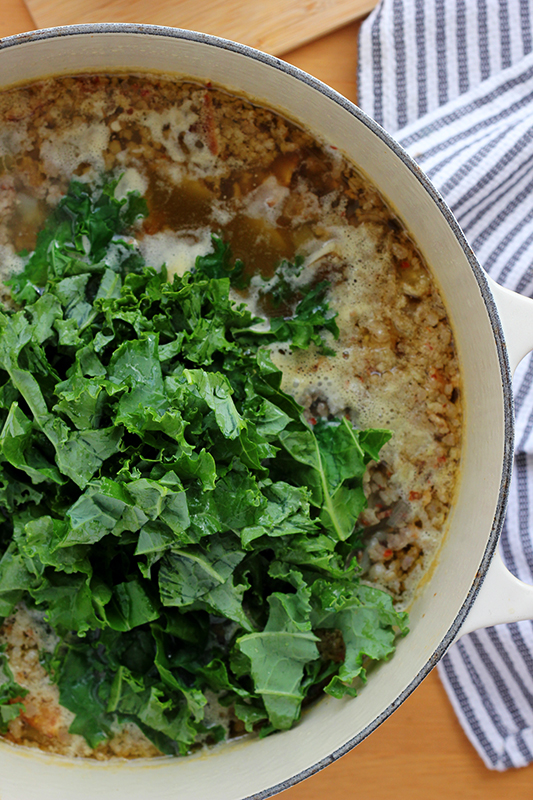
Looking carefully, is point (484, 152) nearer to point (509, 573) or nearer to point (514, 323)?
point (514, 323)

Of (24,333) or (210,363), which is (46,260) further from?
(210,363)

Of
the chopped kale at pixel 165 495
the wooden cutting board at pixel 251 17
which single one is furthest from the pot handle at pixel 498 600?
the wooden cutting board at pixel 251 17

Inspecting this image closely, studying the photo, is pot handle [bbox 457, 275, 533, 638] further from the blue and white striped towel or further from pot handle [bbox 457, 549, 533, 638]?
the blue and white striped towel

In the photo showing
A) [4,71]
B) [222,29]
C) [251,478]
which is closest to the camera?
[251,478]

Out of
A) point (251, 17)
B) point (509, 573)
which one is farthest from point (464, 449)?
point (251, 17)

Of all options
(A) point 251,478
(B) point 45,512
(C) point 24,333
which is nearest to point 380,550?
(A) point 251,478

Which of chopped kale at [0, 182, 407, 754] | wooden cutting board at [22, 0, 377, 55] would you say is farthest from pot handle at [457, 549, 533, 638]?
wooden cutting board at [22, 0, 377, 55]
